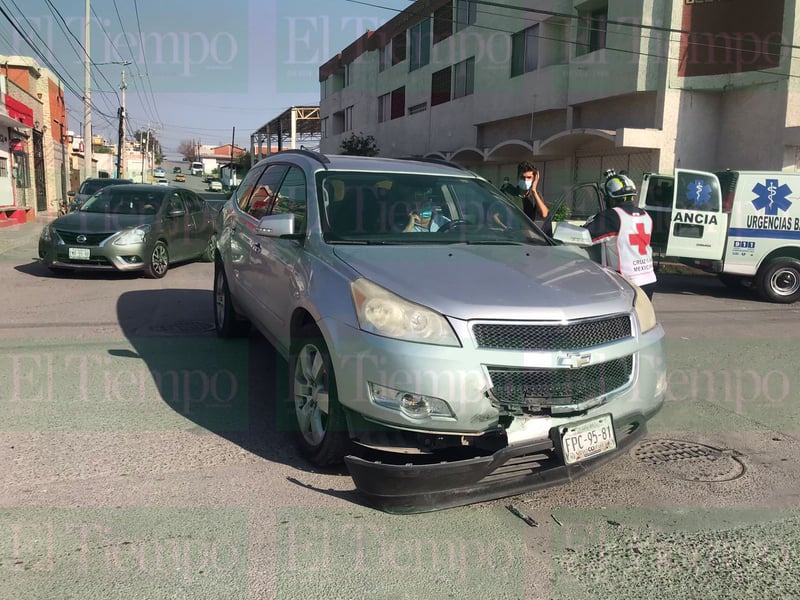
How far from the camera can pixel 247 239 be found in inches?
224

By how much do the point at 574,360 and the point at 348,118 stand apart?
4773 centimetres

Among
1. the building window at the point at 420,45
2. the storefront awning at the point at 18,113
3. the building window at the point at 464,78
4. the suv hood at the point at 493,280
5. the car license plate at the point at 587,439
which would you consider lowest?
the car license plate at the point at 587,439

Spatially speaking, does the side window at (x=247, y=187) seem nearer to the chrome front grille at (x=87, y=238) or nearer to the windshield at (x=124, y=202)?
the chrome front grille at (x=87, y=238)

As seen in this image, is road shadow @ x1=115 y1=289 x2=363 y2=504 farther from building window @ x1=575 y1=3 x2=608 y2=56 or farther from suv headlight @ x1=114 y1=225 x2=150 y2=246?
building window @ x1=575 y1=3 x2=608 y2=56

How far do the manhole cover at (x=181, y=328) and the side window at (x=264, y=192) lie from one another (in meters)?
1.72

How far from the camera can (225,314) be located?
6.66 metres

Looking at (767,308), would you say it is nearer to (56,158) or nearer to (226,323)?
(226,323)

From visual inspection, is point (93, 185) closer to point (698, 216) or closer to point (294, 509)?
point (698, 216)

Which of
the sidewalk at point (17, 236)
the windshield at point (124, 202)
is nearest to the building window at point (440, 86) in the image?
the sidewalk at point (17, 236)

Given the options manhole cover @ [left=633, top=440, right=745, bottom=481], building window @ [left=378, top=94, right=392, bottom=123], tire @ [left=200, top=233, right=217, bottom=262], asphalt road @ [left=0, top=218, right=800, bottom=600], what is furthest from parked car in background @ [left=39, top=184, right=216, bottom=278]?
building window @ [left=378, top=94, right=392, bottom=123]

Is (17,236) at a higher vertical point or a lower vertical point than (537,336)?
lower

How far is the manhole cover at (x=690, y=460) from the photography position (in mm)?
4059

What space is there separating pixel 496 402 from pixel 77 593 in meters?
1.90

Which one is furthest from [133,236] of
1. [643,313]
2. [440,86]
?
[440,86]
